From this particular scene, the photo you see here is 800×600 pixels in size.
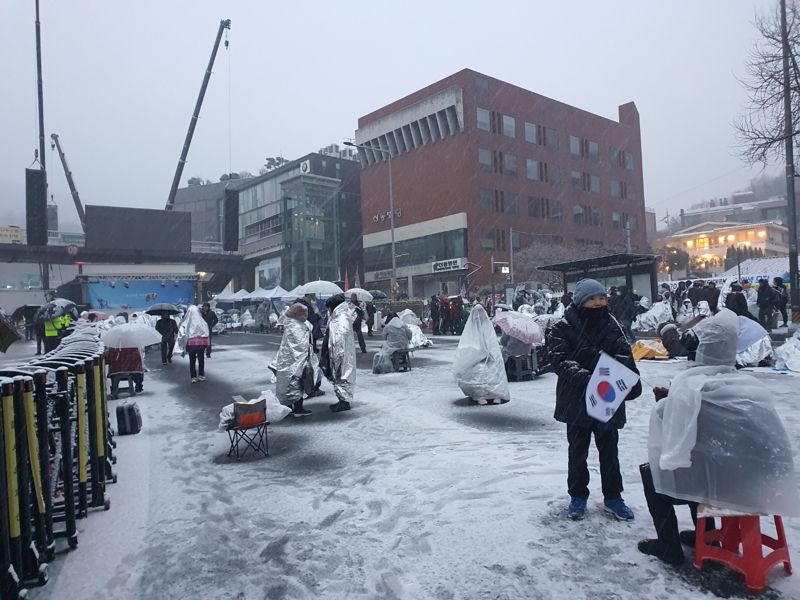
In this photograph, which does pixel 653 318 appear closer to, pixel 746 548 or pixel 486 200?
pixel 746 548

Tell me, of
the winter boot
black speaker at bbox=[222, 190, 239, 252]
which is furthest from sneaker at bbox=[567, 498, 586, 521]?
black speaker at bbox=[222, 190, 239, 252]

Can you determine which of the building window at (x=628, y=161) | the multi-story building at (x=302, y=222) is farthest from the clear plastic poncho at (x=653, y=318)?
the building window at (x=628, y=161)

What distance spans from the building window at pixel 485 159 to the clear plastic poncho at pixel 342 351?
40829 mm

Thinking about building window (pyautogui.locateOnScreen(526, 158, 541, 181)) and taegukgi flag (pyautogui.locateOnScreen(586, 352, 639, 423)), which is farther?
building window (pyautogui.locateOnScreen(526, 158, 541, 181))

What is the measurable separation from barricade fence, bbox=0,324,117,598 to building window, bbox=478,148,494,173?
4484cm

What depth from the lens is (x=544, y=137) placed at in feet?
172

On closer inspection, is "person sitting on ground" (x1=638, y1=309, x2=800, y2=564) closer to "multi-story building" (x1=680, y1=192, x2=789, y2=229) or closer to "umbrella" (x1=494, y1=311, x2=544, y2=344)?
"umbrella" (x1=494, y1=311, x2=544, y2=344)

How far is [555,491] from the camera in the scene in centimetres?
445

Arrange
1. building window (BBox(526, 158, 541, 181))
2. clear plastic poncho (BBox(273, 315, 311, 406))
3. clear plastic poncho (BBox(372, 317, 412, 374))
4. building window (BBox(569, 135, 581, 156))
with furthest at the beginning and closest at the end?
1. building window (BBox(569, 135, 581, 156))
2. building window (BBox(526, 158, 541, 181))
3. clear plastic poncho (BBox(372, 317, 412, 374))
4. clear plastic poncho (BBox(273, 315, 311, 406))

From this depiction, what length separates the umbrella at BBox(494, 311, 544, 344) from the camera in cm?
978

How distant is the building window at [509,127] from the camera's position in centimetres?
4875

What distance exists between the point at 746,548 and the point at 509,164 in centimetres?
4893

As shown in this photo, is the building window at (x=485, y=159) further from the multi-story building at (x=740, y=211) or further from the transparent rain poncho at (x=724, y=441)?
the multi-story building at (x=740, y=211)

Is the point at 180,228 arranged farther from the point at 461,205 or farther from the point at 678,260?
the point at 678,260
